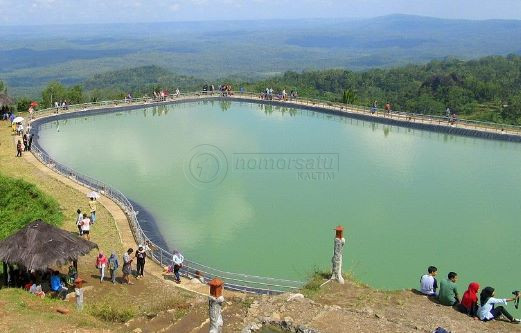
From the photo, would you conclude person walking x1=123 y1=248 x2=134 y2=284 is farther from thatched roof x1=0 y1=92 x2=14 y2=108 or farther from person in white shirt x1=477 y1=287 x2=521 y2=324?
thatched roof x1=0 y1=92 x2=14 y2=108

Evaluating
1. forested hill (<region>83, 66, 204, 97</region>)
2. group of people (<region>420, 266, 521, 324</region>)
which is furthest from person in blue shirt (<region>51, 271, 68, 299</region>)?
forested hill (<region>83, 66, 204, 97</region>)

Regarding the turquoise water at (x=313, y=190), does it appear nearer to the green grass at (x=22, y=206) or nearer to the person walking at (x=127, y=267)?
the person walking at (x=127, y=267)

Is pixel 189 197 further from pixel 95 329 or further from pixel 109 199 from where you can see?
pixel 95 329

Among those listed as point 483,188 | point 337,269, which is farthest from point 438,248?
point 483,188

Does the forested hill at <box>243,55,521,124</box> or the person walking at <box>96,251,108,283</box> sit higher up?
the forested hill at <box>243,55,521,124</box>

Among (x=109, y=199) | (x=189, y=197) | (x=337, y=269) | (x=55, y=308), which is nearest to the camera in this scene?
(x=55, y=308)

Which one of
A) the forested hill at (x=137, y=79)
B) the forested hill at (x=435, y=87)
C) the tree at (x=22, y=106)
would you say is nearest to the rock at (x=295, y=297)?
the tree at (x=22, y=106)
